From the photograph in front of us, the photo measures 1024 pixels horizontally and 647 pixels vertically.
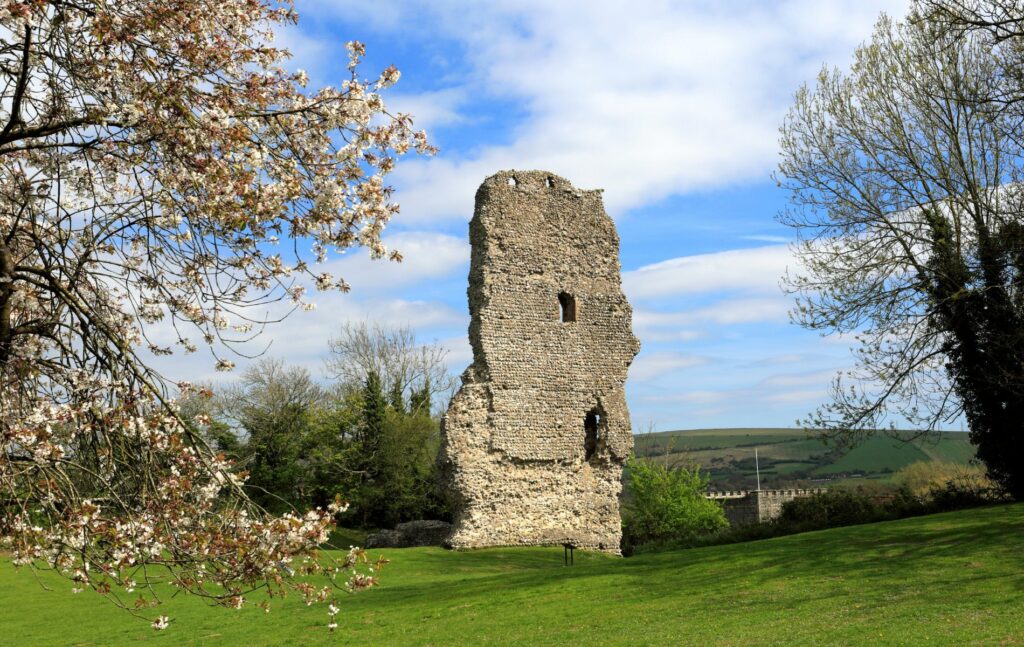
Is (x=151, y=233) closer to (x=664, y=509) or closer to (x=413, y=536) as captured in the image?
(x=413, y=536)

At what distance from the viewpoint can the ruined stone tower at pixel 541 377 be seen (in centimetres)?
2303

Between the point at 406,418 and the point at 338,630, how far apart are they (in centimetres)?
2472

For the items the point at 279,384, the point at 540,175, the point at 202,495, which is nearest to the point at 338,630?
the point at 202,495

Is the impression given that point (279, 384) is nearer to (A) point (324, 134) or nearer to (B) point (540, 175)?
(B) point (540, 175)

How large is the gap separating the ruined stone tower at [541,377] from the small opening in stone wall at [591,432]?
0.10 feet

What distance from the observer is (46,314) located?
7.11 meters

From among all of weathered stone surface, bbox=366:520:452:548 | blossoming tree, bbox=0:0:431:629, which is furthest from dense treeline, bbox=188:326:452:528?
blossoming tree, bbox=0:0:431:629

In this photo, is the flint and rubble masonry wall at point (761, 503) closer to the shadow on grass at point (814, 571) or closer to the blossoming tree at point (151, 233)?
the shadow on grass at point (814, 571)

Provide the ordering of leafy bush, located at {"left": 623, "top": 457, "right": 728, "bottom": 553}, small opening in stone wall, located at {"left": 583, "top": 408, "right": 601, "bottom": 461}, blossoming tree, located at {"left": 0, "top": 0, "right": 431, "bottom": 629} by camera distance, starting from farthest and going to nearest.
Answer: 1. leafy bush, located at {"left": 623, "top": 457, "right": 728, "bottom": 553}
2. small opening in stone wall, located at {"left": 583, "top": 408, "right": 601, "bottom": 461}
3. blossoming tree, located at {"left": 0, "top": 0, "right": 431, "bottom": 629}

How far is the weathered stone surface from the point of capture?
2722 centimetres

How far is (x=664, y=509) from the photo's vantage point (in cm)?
3319

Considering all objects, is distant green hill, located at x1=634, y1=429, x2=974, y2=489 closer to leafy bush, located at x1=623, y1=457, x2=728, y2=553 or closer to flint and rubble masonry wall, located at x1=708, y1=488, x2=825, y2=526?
flint and rubble masonry wall, located at x1=708, y1=488, x2=825, y2=526

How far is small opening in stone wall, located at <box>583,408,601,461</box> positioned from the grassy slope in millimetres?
6970

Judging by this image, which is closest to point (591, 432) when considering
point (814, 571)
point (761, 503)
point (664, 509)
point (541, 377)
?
point (541, 377)
